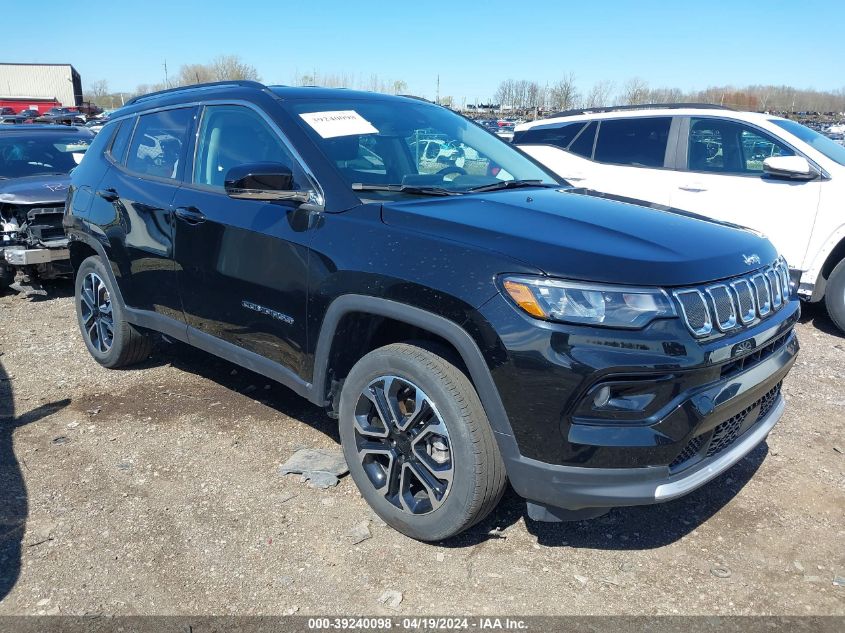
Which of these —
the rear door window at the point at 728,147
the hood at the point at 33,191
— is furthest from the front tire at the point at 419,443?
the hood at the point at 33,191

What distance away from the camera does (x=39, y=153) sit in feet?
26.6

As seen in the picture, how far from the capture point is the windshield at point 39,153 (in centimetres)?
784

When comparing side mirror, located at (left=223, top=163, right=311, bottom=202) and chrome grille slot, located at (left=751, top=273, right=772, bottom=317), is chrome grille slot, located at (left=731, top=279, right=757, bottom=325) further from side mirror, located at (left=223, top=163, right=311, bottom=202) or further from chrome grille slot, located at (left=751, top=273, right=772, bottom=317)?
side mirror, located at (left=223, top=163, right=311, bottom=202)

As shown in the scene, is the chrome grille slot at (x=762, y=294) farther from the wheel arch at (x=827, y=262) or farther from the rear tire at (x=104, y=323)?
the rear tire at (x=104, y=323)

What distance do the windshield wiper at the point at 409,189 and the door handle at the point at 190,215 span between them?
104 cm

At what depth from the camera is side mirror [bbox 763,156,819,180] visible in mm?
5844

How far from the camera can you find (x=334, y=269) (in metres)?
3.02

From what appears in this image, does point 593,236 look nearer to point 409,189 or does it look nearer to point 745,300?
point 745,300

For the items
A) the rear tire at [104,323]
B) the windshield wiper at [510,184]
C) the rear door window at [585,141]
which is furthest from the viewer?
the rear door window at [585,141]

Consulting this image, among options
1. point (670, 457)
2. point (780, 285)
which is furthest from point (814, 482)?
point (670, 457)

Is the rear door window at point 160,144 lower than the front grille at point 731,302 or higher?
higher

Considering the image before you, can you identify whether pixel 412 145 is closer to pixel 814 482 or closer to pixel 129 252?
pixel 129 252

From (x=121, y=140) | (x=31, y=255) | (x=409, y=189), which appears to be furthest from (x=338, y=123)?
(x=31, y=255)

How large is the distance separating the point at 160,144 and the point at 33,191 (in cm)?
380
